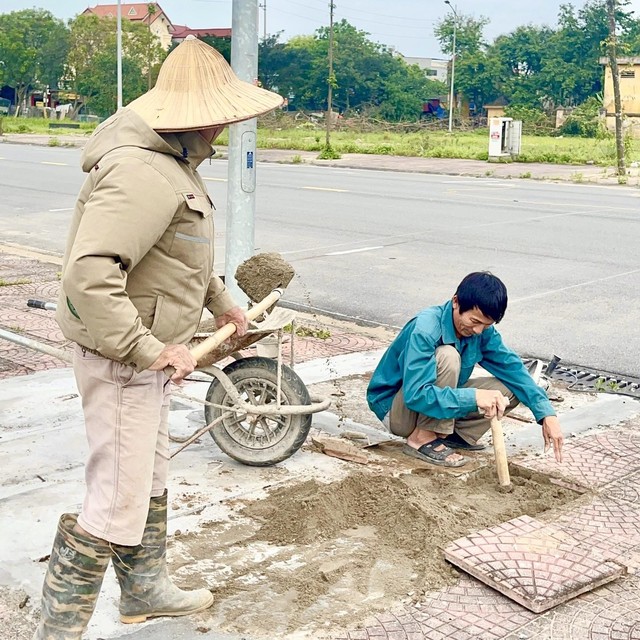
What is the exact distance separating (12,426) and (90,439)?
259 cm

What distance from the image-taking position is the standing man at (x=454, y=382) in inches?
187

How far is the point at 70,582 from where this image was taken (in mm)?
3205

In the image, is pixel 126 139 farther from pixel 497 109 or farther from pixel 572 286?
pixel 497 109

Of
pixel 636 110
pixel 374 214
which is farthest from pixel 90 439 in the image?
pixel 636 110

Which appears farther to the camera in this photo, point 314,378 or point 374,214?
point 374,214

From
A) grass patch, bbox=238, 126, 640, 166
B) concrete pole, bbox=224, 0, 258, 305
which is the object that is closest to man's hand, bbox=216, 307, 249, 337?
concrete pole, bbox=224, 0, 258, 305

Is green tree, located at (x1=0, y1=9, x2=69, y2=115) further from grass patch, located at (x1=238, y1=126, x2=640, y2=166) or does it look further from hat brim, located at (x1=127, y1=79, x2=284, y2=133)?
hat brim, located at (x1=127, y1=79, x2=284, y2=133)

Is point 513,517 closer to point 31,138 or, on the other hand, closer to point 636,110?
point 31,138

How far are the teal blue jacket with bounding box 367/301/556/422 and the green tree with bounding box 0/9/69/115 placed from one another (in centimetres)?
8017

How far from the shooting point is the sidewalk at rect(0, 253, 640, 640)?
3.56m

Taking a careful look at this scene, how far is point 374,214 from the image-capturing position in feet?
53.9

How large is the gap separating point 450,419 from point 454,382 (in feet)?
0.76

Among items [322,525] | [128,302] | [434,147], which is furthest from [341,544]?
[434,147]

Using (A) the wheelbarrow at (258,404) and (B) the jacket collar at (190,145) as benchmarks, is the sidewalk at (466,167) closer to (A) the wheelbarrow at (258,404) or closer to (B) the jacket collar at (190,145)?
(A) the wheelbarrow at (258,404)
